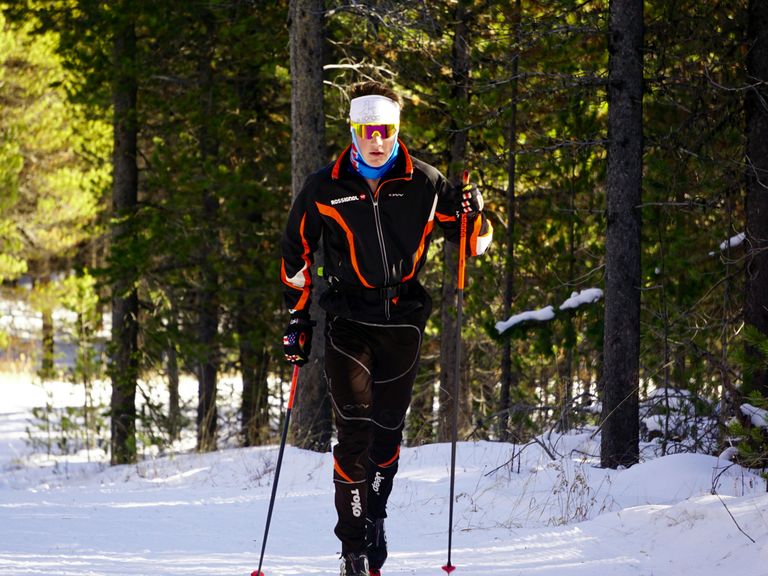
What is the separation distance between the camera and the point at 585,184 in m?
12.1

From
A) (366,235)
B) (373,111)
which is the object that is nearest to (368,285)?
(366,235)

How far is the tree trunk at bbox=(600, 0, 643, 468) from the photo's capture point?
28.2 ft

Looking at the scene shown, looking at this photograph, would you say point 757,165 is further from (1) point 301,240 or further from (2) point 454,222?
(1) point 301,240

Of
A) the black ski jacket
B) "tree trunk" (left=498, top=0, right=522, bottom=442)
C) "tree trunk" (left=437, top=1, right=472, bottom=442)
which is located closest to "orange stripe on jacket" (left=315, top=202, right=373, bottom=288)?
the black ski jacket

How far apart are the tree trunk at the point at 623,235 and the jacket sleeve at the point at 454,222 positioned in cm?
353

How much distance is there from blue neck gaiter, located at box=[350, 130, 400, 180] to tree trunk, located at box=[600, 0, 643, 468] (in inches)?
159

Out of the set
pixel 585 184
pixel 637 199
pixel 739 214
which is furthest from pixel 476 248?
pixel 585 184

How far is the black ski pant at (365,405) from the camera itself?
5043 millimetres

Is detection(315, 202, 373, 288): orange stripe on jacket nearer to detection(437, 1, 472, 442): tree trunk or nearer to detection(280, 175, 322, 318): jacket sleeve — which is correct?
detection(280, 175, 322, 318): jacket sleeve

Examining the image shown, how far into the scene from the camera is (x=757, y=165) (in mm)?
8359

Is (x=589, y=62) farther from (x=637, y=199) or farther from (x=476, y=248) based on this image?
(x=476, y=248)

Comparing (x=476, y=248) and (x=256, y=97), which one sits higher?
(x=256, y=97)

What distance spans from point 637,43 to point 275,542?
5.42 metres

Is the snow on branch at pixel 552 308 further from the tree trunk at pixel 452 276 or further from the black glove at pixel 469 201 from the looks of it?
the black glove at pixel 469 201
